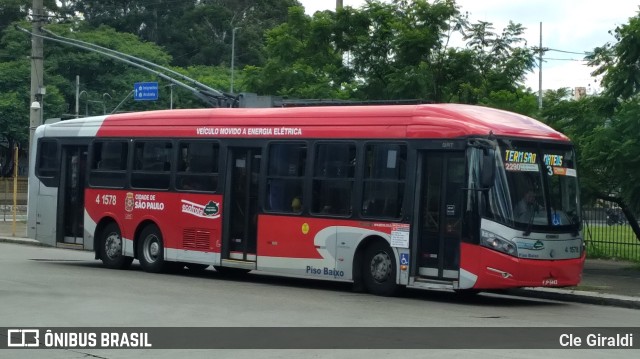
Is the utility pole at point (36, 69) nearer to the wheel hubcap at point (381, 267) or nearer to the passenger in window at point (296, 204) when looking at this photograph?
the passenger in window at point (296, 204)

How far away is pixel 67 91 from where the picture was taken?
80.3 m

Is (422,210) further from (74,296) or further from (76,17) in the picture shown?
(76,17)

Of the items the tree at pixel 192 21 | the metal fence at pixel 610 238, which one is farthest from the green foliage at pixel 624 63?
the tree at pixel 192 21

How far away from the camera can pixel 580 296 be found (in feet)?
62.6

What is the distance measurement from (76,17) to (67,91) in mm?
15761

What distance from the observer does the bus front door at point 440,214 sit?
58.7 feet

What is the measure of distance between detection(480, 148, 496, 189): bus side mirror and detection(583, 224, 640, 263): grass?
11.4 metres

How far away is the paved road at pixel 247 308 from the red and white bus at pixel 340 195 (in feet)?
1.94

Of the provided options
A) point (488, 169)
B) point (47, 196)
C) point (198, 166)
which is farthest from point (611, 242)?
point (47, 196)

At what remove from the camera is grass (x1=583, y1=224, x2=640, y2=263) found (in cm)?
2834

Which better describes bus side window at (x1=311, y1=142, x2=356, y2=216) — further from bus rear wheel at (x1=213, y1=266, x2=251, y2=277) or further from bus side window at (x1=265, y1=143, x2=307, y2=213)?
bus rear wheel at (x1=213, y1=266, x2=251, y2=277)

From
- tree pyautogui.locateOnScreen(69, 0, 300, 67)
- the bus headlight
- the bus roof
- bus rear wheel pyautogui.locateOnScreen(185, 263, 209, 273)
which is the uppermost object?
tree pyautogui.locateOnScreen(69, 0, 300, 67)

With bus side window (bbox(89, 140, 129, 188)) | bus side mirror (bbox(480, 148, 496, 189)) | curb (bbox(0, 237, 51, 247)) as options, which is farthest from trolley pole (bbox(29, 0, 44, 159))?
bus side mirror (bbox(480, 148, 496, 189))

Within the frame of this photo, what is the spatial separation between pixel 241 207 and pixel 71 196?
18.4 ft
